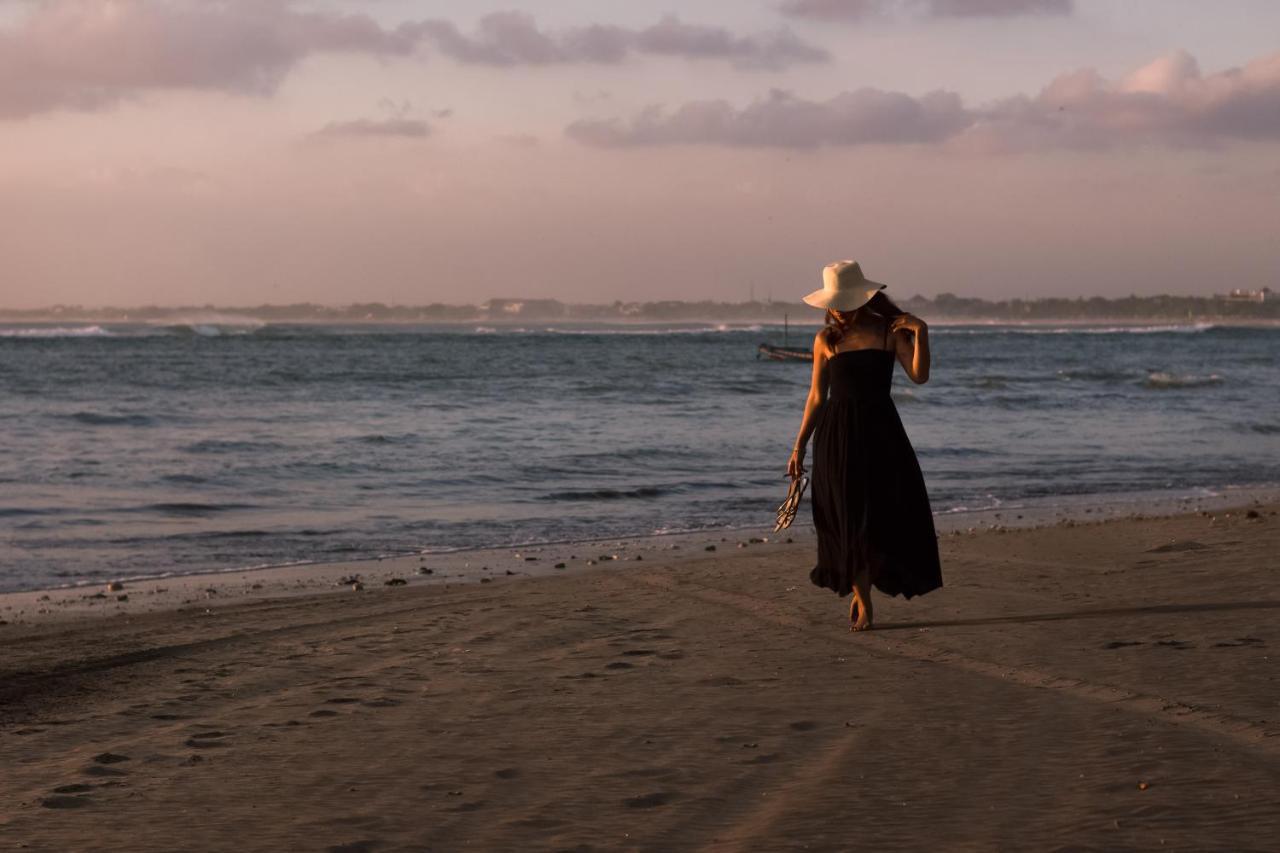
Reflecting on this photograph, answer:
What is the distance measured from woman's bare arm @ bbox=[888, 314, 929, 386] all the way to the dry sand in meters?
1.22

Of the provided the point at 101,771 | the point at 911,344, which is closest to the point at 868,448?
the point at 911,344

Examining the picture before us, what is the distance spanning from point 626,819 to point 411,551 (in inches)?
285

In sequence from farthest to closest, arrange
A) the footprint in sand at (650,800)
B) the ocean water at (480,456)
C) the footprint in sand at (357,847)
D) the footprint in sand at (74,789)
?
1. the ocean water at (480,456)
2. the footprint in sand at (74,789)
3. the footprint in sand at (650,800)
4. the footprint in sand at (357,847)

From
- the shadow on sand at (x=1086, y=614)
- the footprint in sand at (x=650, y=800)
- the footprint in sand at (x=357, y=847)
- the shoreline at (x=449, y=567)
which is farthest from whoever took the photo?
the shoreline at (x=449, y=567)

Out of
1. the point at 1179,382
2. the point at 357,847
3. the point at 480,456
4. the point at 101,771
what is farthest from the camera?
the point at 1179,382

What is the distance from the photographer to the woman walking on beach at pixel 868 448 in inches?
248

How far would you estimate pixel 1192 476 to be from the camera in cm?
1630

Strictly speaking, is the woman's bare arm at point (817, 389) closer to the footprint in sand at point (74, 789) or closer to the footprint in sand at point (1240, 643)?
the footprint in sand at point (1240, 643)

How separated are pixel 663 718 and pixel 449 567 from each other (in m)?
5.19

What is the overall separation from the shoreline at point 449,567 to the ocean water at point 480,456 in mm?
413

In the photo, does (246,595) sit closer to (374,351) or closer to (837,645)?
(837,645)

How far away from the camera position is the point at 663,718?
16.2ft

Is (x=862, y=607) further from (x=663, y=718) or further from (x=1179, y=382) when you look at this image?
(x=1179, y=382)

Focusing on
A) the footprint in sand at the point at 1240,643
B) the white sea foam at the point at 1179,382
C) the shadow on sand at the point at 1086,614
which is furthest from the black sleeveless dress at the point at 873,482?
the white sea foam at the point at 1179,382
